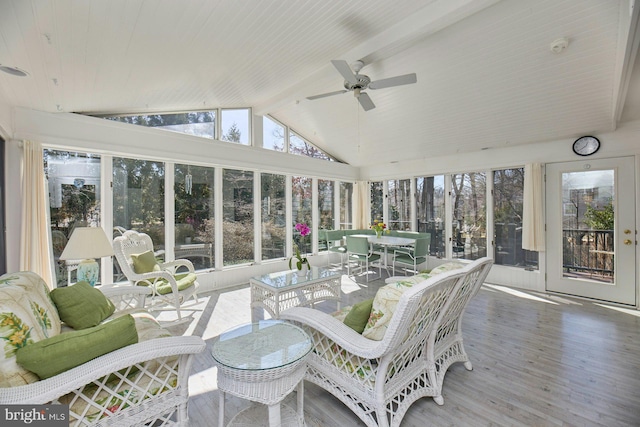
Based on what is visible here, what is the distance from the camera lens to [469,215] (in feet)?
18.0

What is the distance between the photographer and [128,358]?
1.28 metres

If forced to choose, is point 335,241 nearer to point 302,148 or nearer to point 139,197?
point 302,148

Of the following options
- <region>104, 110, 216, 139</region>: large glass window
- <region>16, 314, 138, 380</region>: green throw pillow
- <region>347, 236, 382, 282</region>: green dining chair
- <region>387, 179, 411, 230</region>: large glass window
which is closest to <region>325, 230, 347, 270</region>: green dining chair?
<region>347, 236, 382, 282</region>: green dining chair

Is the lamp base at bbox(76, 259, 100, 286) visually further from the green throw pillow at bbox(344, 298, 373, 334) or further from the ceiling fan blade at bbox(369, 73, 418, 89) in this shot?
the ceiling fan blade at bbox(369, 73, 418, 89)

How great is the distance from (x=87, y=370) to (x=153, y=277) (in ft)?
Answer: 7.45

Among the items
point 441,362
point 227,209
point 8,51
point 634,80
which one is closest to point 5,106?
point 8,51

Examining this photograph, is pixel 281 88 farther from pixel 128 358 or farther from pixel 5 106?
pixel 128 358

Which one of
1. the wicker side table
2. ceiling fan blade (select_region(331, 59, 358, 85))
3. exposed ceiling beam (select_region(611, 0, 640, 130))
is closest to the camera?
the wicker side table

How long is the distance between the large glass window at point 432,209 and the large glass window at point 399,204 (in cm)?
26

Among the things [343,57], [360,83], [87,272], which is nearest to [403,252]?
[360,83]

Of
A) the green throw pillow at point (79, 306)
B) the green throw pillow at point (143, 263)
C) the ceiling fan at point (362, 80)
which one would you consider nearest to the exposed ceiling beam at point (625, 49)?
the ceiling fan at point (362, 80)

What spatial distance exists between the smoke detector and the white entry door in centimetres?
227

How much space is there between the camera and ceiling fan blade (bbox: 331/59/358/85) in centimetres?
264

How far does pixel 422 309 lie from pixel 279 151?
480cm
